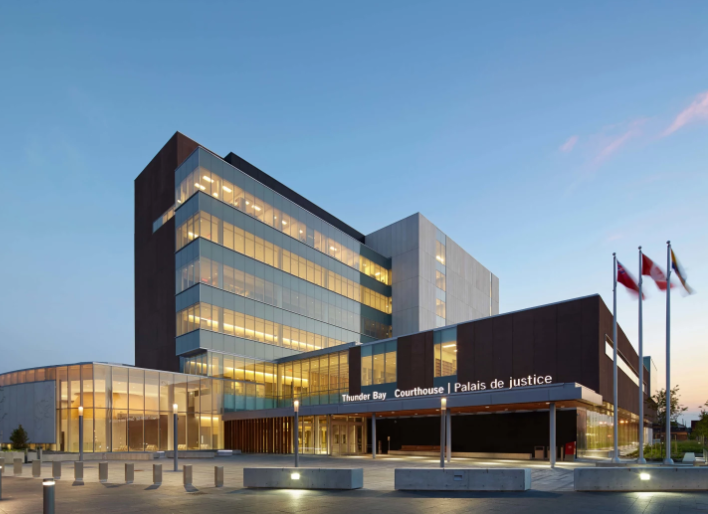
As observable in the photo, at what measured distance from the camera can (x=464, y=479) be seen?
20.5 metres

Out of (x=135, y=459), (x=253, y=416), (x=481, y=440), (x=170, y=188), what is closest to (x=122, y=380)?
(x=135, y=459)

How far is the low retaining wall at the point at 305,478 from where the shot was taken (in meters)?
21.3

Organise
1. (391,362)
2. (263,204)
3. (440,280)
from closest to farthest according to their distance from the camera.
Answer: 1. (391,362)
2. (263,204)
3. (440,280)

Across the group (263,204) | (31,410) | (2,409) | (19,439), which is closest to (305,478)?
(19,439)

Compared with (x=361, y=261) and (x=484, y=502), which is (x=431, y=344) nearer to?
(x=484, y=502)

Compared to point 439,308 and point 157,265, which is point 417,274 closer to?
point 439,308

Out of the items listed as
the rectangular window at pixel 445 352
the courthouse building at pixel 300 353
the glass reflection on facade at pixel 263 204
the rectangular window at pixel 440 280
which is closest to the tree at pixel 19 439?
the courthouse building at pixel 300 353

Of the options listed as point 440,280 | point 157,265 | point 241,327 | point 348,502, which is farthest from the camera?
point 440,280

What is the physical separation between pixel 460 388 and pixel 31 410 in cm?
3613

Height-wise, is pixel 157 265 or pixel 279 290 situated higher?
pixel 157 265

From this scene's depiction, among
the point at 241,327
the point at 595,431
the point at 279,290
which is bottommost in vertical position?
the point at 595,431

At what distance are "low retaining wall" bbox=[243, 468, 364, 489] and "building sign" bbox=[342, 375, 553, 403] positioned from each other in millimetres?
19063

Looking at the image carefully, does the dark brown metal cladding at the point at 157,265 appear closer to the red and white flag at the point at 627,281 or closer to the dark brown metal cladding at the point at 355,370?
the dark brown metal cladding at the point at 355,370

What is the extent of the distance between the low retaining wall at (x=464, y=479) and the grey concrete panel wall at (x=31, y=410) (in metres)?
36.9
